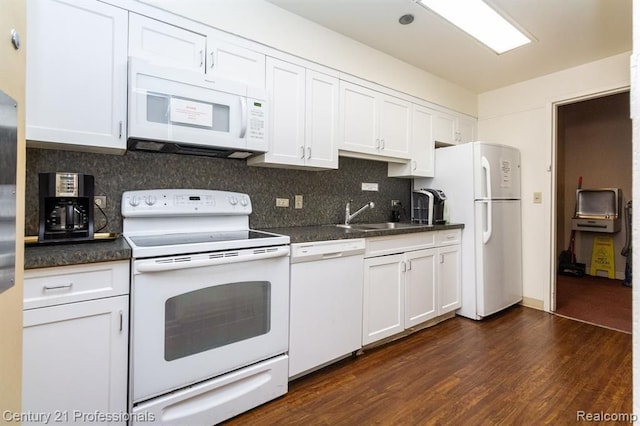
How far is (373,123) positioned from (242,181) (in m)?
1.21

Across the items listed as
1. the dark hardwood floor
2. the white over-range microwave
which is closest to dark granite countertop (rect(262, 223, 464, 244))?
the white over-range microwave

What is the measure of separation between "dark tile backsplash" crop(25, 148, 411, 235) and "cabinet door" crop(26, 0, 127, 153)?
197mm

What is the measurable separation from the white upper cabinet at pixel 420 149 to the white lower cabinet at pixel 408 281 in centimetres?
65

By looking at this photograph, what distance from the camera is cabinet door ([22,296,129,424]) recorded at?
1.31 meters

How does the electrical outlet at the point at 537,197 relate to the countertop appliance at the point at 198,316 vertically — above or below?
above

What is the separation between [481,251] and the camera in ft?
10.2

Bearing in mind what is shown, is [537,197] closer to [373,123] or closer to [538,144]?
[538,144]

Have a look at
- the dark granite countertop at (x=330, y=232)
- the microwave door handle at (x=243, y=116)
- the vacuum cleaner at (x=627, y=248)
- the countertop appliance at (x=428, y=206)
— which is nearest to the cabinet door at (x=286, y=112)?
the microwave door handle at (x=243, y=116)

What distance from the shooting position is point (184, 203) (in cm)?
213

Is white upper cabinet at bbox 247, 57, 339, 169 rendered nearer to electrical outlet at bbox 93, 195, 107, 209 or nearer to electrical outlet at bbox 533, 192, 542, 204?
electrical outlet at bbox 93, 195, 107, 209

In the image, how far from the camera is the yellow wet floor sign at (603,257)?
4.88 m

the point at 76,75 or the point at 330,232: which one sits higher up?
the point at 76,75

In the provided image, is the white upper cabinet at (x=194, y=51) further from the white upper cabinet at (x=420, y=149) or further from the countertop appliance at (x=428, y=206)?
the countertop appliance at (x=428, y=206)

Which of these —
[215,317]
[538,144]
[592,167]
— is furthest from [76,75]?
[592,167]
